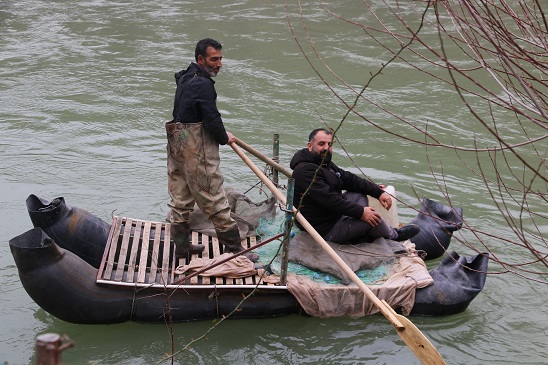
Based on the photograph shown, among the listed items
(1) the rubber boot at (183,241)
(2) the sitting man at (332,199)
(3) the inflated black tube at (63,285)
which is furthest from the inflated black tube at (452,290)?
(3) the inflated black tube at (63,285)

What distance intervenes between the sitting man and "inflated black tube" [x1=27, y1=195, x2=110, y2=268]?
175 cm

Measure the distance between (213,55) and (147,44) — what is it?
10207 mm

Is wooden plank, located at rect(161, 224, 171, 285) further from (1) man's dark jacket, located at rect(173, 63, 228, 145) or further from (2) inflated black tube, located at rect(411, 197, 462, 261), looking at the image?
(2) inflated black tube, located at rect(411, 197, 462, 261)

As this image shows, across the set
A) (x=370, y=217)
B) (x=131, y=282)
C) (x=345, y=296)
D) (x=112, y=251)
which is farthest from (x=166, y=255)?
(x=370, y=217)

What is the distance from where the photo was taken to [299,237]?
646cm

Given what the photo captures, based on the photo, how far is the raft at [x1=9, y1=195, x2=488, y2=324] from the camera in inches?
221

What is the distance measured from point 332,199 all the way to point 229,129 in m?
5.09

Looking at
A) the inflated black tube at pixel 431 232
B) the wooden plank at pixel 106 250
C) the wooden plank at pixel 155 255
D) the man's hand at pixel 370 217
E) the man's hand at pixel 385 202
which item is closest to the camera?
the wooden plank at pixel 106 250

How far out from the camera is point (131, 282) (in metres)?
5.91

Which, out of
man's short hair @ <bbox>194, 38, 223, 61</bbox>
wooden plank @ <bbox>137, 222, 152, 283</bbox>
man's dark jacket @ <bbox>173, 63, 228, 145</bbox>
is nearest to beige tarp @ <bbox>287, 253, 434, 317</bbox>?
wooden plank @ <bbox>137, 222, 152, 283</bbox>

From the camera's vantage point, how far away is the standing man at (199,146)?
18.9 ft

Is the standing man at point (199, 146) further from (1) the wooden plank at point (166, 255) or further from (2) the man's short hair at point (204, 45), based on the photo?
(1) the wooden plank at point (166, 255)

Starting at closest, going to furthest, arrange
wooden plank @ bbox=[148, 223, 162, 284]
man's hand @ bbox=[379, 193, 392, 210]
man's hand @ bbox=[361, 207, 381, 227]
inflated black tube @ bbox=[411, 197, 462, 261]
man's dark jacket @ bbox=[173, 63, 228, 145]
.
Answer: man's dark jacket @ bbox=[173, 63, 228, 145], wooden plank @ bbox=[148, 223, 162, 284], man's hand @ bbox=[361, 207, 381, 227], man's hand @ bbox=[379, 193, 392, 210], inflated black tube @ bbox=[411, 197, 462, 261]

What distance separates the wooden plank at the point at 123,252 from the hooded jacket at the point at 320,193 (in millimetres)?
1448
